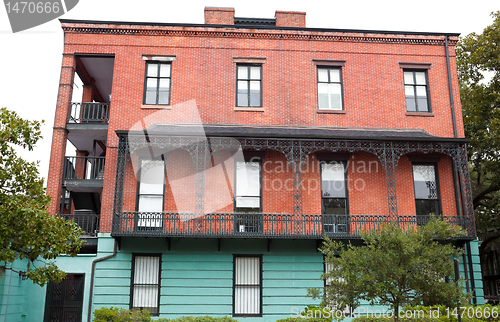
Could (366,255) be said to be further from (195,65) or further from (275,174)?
(195,65)

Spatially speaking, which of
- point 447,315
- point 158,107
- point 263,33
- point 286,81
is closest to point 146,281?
point 158,107

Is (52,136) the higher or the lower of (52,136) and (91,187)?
the higher

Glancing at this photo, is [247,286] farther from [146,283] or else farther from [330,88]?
[330,88]

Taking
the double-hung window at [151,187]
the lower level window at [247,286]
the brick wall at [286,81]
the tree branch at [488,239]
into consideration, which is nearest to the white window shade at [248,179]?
the brick wall at [286,81]

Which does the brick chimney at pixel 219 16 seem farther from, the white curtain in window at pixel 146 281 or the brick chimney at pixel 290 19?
the white curtain in window at pixel 146 281

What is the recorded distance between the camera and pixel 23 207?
427 inches

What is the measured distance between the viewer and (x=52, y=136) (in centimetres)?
1894

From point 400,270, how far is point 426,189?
371 inches

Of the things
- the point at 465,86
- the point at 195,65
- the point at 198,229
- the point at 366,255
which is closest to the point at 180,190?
the point at 198,229

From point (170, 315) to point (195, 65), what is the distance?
35.7 ft

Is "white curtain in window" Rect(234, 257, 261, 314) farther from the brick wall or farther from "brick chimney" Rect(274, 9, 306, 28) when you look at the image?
"brick chimney" Rect(274, 9, 306, 28)

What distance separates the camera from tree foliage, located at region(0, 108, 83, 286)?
10797mm

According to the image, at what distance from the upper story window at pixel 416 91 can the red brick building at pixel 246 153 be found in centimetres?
7

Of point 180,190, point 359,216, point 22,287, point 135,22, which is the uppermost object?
point 135,22
